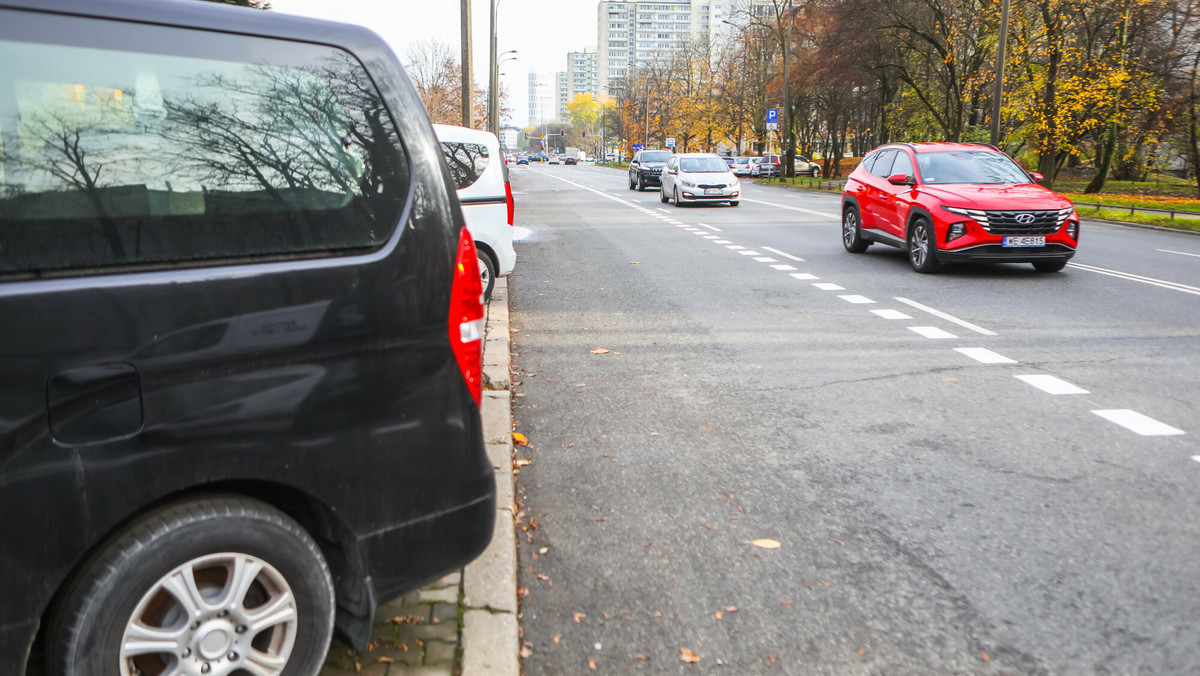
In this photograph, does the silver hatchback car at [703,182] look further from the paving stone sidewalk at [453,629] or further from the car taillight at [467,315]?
the car taillight at [467,315]

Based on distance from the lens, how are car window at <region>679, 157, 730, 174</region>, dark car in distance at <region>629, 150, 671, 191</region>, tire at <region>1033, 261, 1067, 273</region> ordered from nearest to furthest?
tire at <region>1033, 261, 1067, 273</region>, car window at <region>679, 157, 730, 174</region>, dark car in distance at <region>629, 150, 671, 191</region>

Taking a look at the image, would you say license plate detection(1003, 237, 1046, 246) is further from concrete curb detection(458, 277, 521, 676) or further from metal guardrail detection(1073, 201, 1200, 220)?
metal guardrail detection(1073, 201, 1200, 220)

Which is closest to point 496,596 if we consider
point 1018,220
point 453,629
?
point 453,629

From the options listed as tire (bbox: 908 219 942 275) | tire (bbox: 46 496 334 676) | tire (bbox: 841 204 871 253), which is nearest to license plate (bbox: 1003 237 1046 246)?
tire (bbox: 908 219 942 275)

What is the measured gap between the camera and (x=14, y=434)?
2.15 m

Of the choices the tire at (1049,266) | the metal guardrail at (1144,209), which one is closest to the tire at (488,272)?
the tire at (1049,266)

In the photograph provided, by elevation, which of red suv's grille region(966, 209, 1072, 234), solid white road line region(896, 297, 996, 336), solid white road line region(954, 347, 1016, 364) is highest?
red suv's grille region(966, 209, 1072, 234)

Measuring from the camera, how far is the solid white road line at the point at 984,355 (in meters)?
7.60

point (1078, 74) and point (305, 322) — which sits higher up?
point (1078, 74)

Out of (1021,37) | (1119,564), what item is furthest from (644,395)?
(1021,37)

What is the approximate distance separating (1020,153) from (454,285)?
52134 millimetres

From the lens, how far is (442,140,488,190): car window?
10.1m

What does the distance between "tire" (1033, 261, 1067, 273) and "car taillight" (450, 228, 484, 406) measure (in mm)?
11504

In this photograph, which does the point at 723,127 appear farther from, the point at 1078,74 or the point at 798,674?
the point at 798,674
